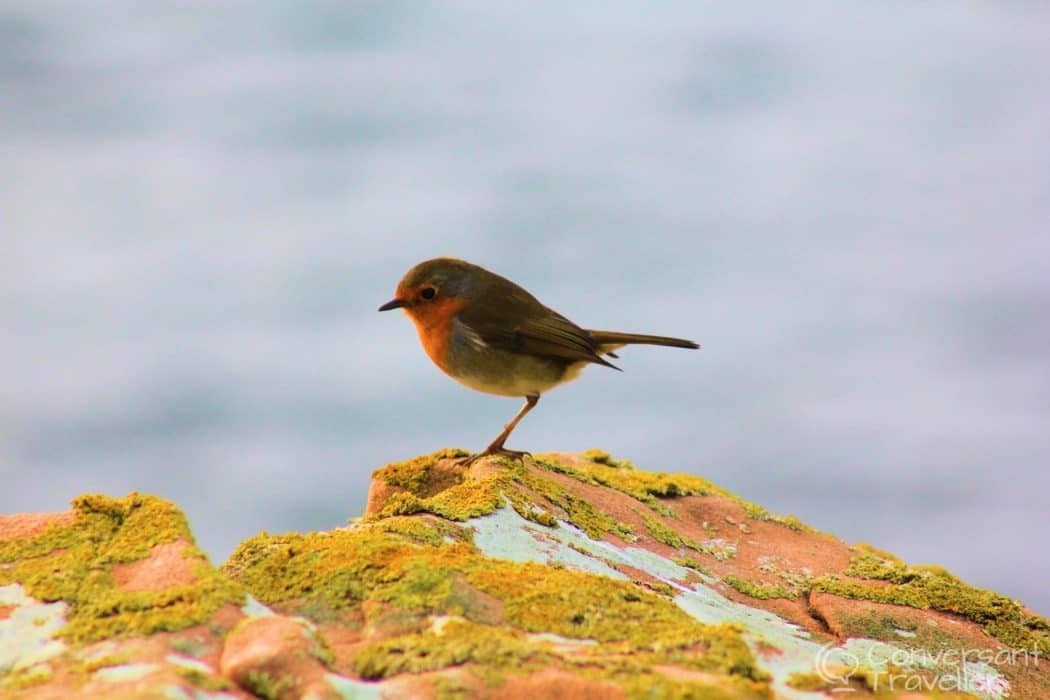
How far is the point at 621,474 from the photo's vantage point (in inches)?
287

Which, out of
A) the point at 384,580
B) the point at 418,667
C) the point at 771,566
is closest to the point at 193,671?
the point at 418,667

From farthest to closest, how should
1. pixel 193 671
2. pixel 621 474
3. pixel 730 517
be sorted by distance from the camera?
1. pixel 621 474
2. pixel 730 517
3. pixel 193 671

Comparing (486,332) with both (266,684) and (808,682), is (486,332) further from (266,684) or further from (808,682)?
(266,684)

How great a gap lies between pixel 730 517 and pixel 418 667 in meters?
3.92

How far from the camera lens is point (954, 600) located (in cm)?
546

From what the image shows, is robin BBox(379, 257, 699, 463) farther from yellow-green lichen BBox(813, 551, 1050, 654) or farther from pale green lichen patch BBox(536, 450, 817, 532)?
yellow-green lichen BBox(813, 551, 1050, 654)

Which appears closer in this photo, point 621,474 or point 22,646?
point 22,646

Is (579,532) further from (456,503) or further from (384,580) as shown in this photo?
(384,580)

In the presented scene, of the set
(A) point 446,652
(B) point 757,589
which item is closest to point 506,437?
(B) point 757,589

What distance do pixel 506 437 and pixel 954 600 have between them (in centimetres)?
269

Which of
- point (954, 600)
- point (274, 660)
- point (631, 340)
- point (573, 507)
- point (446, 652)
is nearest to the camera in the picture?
point (274, 660)

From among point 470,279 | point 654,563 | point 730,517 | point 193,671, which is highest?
point 470,279

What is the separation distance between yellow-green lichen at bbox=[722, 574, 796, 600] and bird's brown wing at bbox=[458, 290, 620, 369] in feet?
7.89

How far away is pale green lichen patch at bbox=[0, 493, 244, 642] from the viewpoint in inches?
135
